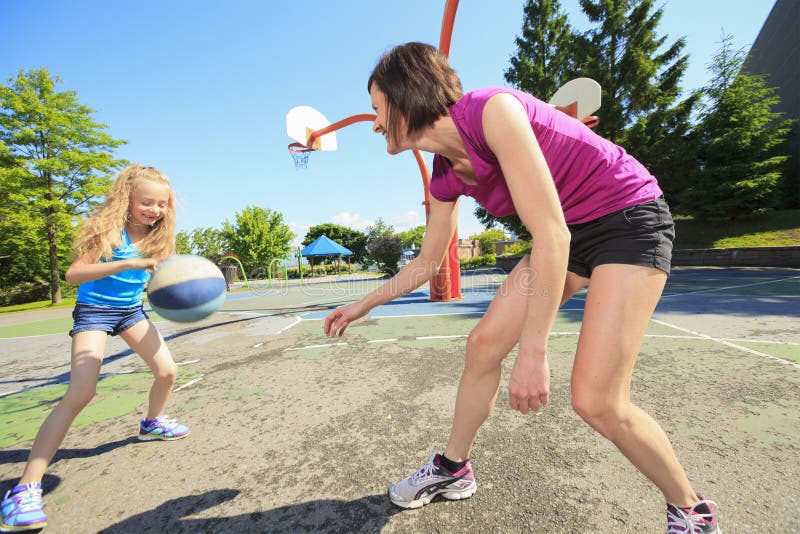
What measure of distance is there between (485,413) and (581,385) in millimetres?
555

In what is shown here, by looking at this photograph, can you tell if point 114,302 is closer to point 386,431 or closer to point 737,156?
point 386,431

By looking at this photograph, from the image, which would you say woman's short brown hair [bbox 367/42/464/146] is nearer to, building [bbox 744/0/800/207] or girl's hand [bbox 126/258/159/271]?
girl's hand [bbox 126/258/159/271]

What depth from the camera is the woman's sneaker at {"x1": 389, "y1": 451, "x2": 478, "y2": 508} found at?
1715 millimetres

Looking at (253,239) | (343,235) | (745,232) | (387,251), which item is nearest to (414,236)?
(343,235)

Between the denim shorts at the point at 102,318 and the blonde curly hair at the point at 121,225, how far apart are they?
1.14ft

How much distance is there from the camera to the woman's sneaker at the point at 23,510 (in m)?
1.64

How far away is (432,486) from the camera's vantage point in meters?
1.74

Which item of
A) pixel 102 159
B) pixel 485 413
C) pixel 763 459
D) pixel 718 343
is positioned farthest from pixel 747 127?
pixel 102 159

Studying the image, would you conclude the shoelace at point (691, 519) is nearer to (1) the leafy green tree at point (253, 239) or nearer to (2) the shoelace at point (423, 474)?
(2) the shoelace at point (423, 474)

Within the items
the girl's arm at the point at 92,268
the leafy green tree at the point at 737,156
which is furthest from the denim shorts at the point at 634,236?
the leafy green tree at the point at 737,156

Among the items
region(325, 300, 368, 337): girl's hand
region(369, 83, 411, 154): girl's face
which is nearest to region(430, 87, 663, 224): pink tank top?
region(369, 83, 411, 154): girl's face

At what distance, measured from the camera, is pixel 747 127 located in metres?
17.6

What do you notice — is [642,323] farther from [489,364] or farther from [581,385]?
[489,364]

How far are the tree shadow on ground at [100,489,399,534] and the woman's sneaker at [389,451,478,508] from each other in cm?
8
